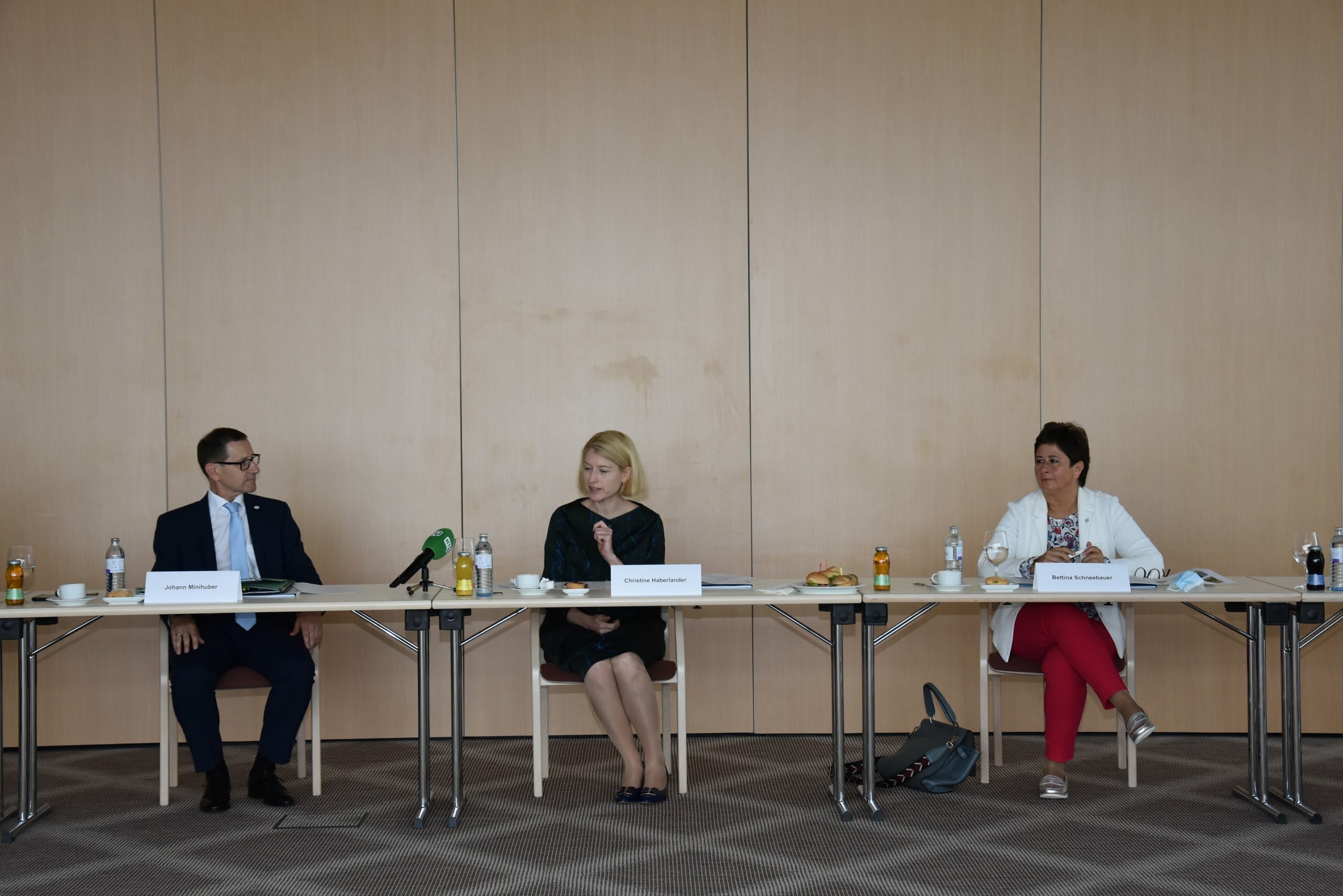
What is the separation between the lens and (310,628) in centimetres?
397

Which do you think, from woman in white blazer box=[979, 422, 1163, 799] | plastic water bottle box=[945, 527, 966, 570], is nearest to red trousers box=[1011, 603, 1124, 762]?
woman in white blazer box=[979, 422, 1163, 799]

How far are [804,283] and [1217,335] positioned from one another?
1.86 meters

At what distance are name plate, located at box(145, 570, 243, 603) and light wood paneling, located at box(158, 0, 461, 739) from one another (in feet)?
4.52

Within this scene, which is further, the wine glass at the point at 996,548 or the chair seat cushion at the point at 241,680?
the chair seat cushion at the point at 241,680

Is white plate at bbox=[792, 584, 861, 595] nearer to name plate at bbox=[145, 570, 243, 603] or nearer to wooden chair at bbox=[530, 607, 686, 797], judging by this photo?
wooden chair at bbox=[530, 607, 686, 797]

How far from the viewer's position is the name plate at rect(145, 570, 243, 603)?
134 inches

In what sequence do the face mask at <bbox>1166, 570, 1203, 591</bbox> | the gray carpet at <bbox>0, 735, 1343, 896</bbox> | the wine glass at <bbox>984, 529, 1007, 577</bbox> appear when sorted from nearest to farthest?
the gray carpet at <bbox>0, 735, 1343, 896</bbox> → the face mask at <bbox>1166, 570, 1203, 591</bbox> → the wine glass at <bbox>984, 529, 1007, 577</bbox>

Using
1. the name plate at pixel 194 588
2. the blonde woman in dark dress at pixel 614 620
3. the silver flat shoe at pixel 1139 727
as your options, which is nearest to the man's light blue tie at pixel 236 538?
the name plate at pixel 194 588

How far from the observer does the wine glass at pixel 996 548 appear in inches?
142

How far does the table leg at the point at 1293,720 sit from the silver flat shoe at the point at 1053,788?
70cm

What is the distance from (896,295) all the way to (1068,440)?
3.69 ft

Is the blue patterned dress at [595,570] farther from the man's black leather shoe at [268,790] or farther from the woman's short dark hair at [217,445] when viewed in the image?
the woman's short dark hair at [217,445]

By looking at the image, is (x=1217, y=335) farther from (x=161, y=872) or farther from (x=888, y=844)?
(x=161, y=872)

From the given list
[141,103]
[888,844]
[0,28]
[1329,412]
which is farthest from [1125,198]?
[0,28]
